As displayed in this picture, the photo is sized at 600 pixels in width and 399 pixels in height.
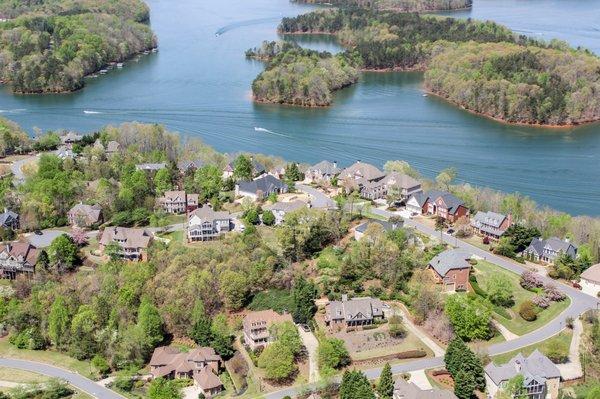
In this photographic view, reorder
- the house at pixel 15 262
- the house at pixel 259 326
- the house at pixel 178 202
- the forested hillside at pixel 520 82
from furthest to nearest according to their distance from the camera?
the forested hillside at pixel 520 82 → the house at pixel 178 202 → the house at pixel 15 262 → the house at pixel 259 326

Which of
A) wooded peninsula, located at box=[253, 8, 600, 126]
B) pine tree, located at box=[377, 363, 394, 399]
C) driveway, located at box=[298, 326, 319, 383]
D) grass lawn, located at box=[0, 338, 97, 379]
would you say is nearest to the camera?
pine tree, located at box=[377, 363, 394, 399]

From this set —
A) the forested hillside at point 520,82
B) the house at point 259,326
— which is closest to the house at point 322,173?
the house at point 259,326

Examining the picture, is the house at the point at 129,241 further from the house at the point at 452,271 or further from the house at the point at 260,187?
the house at the point at 452,271

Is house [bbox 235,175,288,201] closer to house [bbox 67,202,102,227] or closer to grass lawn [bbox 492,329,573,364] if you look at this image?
house [bbox 67,202,102,227]

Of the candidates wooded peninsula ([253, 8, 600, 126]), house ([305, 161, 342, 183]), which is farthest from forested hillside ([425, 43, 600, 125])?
house ([305, 161, 342, 183])

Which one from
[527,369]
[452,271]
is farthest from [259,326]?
[527,369]
